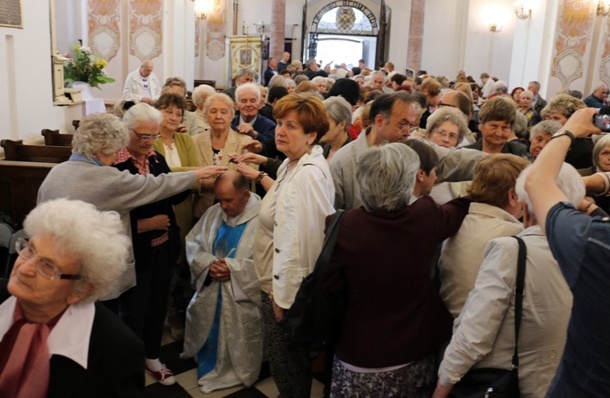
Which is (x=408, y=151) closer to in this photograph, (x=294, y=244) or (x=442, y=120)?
(x=294, y=244)

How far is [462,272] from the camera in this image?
246 cm

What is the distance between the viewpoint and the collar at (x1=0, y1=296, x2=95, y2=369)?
1714mm

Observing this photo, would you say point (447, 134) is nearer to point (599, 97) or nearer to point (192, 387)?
point (192, 387)

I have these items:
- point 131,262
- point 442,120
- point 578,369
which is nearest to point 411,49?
point 442,120

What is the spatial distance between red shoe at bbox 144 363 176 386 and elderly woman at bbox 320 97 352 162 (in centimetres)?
Answer: 184

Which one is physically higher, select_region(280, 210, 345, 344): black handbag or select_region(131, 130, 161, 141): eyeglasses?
select_region(131, 130, 161, 141): eyeglasses

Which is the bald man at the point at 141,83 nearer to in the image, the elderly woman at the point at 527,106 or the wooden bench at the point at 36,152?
the wooden bench at the point at 36,152

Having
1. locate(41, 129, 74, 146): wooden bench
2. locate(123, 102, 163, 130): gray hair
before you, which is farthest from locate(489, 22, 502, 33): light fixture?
locate(123, 102, 163, 130): gray hair

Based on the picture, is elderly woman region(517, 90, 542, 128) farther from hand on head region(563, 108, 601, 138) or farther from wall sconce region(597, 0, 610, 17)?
hand on head region(563, 108, 601, 138)

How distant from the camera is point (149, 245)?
3.49 metres

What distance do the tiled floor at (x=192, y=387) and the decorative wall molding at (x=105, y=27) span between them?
9863 millimetres

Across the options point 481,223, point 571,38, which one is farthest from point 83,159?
point 571,38

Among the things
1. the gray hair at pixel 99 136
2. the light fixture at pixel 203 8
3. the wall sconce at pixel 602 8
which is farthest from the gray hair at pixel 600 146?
the light fixture at pixel 203 8

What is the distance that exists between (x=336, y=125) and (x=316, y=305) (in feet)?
6.42
